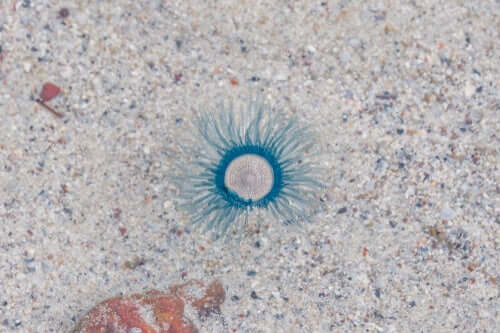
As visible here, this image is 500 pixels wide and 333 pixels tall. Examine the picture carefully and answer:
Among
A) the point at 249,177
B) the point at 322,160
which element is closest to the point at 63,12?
the point at 249,177

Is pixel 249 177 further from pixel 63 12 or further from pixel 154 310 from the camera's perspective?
pixel 63 12

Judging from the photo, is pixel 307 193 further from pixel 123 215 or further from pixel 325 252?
pixel 123 215

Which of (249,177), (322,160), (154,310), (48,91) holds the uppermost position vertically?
(322,160)

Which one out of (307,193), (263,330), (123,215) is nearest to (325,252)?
(307,193)

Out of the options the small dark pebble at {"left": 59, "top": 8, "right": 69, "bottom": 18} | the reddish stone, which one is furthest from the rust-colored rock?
the small dark pebble at {"left": 59, "top": 8, "right": 69, "bottom": 18}

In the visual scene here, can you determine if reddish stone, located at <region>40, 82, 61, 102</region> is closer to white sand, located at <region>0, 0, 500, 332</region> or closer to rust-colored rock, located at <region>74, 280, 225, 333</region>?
white sand, located at <region>0, 0, 500, 332</region>
